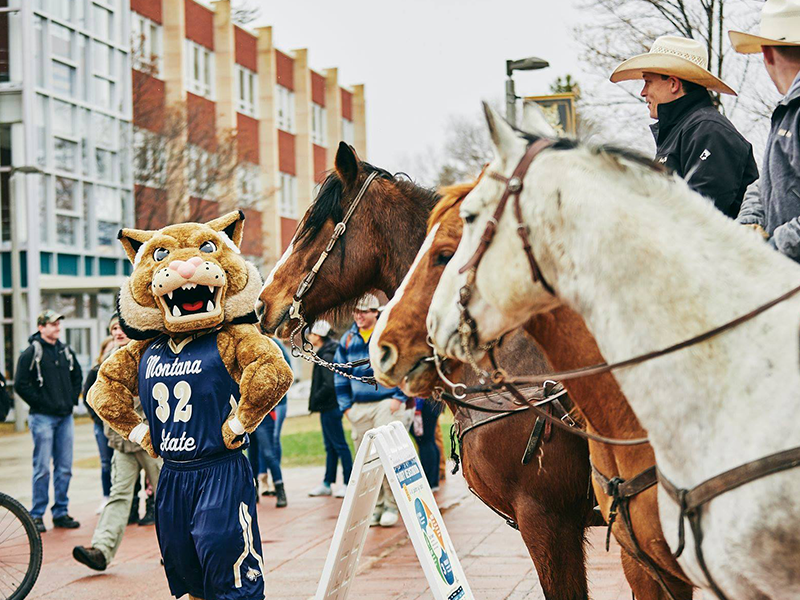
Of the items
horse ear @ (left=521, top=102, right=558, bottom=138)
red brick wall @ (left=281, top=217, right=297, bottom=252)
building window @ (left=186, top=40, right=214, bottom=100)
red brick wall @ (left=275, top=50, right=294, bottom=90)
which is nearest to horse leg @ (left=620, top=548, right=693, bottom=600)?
horse ear @ (left=521, top=102, right=558, bottom=138)

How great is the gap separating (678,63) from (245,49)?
36.3m

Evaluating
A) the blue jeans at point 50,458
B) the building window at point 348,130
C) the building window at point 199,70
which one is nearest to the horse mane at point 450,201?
the blue jeans at point 50,458

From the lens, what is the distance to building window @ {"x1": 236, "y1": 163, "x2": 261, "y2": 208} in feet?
99.2

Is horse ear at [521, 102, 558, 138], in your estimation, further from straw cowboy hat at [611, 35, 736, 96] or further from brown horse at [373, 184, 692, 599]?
straw cowboy hat at [611, 35, 736, 96]

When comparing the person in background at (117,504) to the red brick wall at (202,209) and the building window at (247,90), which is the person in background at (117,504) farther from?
the building window at (247,90)

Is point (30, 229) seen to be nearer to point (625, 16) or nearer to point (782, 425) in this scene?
point (625, 16)

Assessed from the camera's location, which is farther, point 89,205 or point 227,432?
point 89,205

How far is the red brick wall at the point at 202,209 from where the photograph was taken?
27.3 m

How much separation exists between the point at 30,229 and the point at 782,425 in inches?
934

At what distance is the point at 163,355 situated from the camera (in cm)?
493

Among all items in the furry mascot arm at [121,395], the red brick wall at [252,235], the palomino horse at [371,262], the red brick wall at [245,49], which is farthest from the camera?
the red brick wall at [245,49]

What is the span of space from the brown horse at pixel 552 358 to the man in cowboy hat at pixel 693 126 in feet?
2.98

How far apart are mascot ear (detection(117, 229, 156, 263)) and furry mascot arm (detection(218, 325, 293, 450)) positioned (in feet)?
2.45

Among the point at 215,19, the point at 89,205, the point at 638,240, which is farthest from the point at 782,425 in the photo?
the point at 215,19
